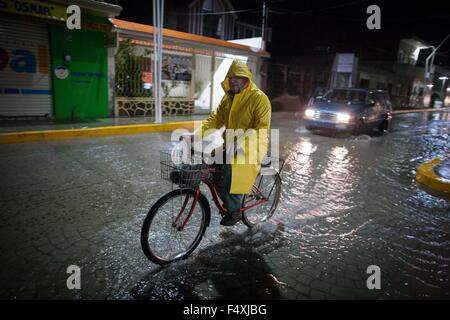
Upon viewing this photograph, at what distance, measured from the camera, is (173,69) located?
15375 millimetres

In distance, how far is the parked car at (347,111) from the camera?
11.9 metres

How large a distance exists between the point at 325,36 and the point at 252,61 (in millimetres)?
20801

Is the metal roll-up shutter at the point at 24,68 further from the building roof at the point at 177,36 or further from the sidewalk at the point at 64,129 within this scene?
the building roof at the point at 177,36

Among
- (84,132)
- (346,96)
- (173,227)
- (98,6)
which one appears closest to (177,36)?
(98,6)

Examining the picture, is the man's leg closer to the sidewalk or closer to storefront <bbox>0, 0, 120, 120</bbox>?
the sidewalk

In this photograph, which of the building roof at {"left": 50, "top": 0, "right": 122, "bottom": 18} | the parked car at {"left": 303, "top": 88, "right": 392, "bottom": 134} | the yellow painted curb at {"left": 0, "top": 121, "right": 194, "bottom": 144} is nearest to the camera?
the yellow painted curb at {"left": 0, "top": 121, "right": 194, "bottom": 144}

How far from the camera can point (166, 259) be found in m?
3.28

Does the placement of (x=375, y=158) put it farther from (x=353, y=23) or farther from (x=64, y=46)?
(x=353, y=23)

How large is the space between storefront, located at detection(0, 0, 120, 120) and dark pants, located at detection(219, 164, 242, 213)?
33.8 ft

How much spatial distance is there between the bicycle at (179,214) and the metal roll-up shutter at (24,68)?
10.1 meters

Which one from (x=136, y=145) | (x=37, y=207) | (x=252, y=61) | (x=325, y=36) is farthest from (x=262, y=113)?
(x=325, y=36)

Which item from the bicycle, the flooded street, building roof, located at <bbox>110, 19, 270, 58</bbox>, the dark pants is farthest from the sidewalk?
the dark pants

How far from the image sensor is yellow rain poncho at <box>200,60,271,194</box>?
3.25 meters

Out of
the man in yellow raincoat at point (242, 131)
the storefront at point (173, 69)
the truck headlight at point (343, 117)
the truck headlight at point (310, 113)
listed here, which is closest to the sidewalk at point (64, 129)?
the storefront at point (173, 69)
